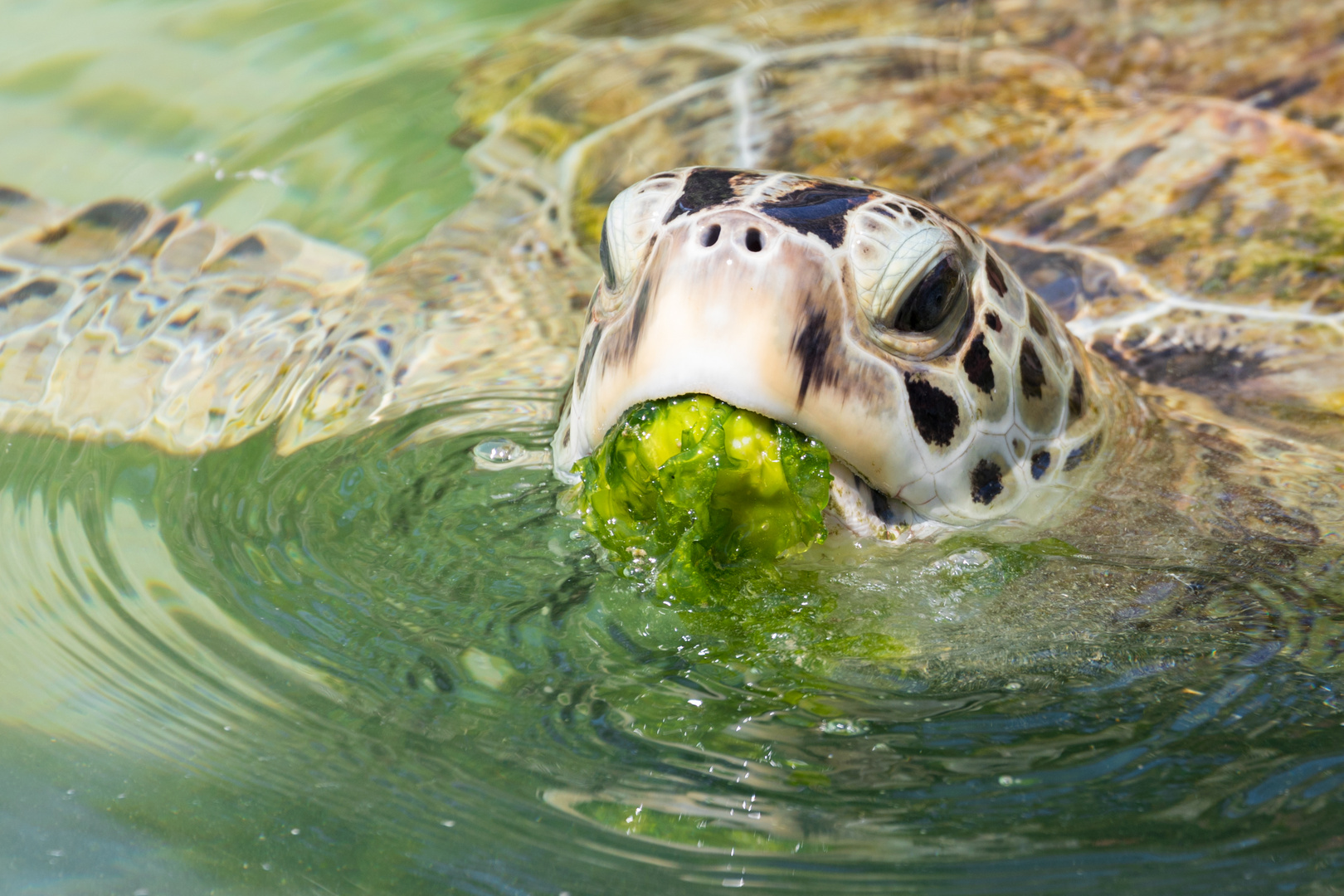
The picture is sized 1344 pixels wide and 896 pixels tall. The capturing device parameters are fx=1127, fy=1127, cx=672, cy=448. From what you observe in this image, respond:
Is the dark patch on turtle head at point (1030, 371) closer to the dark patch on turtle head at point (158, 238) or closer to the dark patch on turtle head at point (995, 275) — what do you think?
the dark patch on turtle head at point (995, 275)

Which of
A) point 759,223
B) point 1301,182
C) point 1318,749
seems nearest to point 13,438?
point 759,223

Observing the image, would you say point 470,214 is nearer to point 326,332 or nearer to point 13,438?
point 326,332

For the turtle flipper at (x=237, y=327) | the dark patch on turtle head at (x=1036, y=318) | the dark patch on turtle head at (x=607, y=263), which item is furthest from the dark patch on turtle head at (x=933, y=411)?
the turtle flipper at (x=237, y=327)

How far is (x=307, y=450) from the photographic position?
189 cm

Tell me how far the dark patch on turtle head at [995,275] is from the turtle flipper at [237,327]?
0.85 metres

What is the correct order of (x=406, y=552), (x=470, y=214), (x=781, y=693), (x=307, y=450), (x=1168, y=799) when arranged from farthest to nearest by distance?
(x=470, y=214)
(x=307, y=450)
(x=406, y=552)
(x=781, y=693)
(x=1168, y=799)

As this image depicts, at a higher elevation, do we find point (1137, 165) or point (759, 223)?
point (759, 223)

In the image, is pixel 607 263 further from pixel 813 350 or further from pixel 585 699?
pixel 585 699

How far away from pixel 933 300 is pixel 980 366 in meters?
0.12

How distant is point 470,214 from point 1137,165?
1426mm

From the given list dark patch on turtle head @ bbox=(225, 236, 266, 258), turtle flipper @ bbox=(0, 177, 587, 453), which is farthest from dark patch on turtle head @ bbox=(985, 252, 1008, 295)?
dark patch on turtle head @ bbox=(225, 236, 266, 258)

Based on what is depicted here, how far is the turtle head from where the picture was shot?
1.20 meters

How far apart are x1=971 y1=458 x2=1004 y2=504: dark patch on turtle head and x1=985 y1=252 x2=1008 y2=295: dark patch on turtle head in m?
0.23

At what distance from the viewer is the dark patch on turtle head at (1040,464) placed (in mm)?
1479
